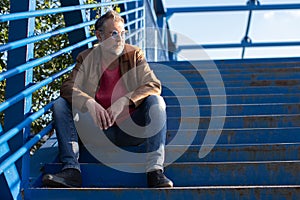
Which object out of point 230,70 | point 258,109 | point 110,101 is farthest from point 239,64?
point 110,101

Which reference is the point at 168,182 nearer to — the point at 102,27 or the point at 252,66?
the point at 102,27

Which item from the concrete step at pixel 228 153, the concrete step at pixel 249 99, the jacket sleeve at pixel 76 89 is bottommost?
the concrete step at pixel 249 99

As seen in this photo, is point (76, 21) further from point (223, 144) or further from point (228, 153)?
point (228, 153)

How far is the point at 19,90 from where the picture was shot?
8.09 feet

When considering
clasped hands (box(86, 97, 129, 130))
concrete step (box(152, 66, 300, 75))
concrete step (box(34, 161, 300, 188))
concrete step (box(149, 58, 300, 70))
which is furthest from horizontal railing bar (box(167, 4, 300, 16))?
concrete step (box(34, 161, 300, 188))

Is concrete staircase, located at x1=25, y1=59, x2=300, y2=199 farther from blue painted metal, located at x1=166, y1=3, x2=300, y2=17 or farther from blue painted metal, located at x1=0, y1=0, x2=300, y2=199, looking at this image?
blue painted metal, located at x1=166, y1=3, x2=300, y2=17

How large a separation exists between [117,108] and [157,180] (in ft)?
1.37

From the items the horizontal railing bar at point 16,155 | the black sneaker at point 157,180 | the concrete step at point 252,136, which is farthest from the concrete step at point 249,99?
the horizontal railing bar at point 16,155

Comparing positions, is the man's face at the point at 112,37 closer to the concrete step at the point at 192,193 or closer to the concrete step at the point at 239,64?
the concrete step at the point at 192,193

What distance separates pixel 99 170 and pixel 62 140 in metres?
0.19

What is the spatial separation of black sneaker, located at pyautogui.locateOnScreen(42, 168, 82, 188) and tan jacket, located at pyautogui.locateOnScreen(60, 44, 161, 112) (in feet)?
1.05

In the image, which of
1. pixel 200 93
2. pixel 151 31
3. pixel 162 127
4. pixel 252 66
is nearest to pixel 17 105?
pixel 162 127

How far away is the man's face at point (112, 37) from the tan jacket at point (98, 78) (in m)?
0.05

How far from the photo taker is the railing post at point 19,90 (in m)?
2.35
